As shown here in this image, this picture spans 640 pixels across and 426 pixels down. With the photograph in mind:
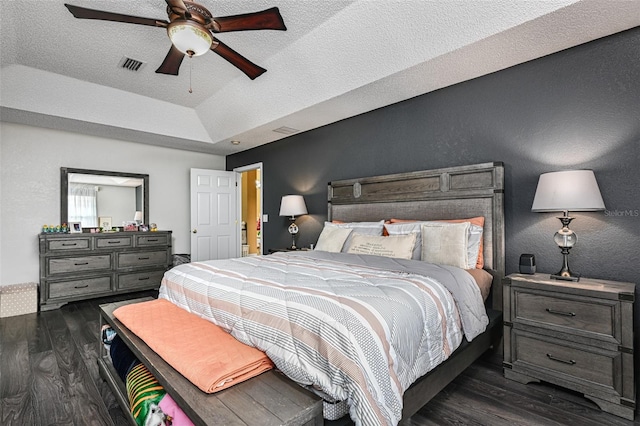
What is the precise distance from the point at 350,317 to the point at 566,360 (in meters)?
1.65

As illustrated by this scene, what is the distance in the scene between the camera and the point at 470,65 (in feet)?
8.55

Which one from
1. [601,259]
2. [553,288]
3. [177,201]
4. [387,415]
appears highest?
[177,201]

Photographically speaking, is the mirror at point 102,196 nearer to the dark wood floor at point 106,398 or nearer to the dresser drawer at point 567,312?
the dark wood floor at point 106,398

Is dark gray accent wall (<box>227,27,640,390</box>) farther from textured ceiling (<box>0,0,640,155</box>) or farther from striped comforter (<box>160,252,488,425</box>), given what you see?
striped comforter (<box>160,252,488,425</box>)

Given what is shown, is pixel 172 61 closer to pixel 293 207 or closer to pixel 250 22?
pixel 250 22

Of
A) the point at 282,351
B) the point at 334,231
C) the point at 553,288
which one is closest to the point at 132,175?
the point at 334,231

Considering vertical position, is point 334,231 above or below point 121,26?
below

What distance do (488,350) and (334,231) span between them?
1.78 m

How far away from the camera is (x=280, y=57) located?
326 cm

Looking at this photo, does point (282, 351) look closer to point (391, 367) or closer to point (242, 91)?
point (391, 367)

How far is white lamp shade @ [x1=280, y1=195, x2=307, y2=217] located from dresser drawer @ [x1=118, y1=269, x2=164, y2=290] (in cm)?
233

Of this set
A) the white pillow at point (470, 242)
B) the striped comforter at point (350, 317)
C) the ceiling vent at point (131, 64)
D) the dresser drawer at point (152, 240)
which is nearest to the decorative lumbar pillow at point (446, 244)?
the white pillow at point (470, 242)

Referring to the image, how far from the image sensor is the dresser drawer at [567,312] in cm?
187

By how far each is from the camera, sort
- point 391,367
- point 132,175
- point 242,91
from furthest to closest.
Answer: point 132,175
point 242,91
point 391,367
